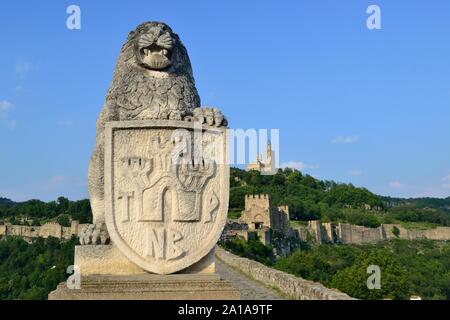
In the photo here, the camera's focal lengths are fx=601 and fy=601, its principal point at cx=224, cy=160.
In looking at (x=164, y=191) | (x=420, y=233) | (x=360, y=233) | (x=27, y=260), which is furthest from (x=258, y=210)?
(x=164, y=191)

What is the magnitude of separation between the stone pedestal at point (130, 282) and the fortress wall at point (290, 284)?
8.85ft

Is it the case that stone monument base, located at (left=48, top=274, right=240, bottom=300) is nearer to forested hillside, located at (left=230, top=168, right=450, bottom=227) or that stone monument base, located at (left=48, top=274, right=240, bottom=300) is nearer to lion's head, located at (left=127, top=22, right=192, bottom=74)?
lion's head, located at (left=127, top=22, right=192, bottom=74)

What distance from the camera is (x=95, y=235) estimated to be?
4.73 metres

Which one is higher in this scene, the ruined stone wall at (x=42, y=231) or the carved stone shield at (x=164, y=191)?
the carved stone shield at (x=164, y=191)

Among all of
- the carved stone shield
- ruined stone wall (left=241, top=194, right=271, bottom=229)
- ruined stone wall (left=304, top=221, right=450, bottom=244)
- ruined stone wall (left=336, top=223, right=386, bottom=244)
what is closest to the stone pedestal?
the carved stone shield

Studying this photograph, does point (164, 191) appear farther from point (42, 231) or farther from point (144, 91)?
point (42, 231)

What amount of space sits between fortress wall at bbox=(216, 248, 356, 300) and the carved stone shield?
2834mm

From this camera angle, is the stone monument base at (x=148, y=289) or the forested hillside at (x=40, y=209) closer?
the stone monument base at (x=148, y=289)

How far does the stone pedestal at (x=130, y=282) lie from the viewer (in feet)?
14.3

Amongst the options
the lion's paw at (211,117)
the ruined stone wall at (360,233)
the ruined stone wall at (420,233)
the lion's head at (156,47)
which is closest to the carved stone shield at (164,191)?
the lion's paw at (211,117)

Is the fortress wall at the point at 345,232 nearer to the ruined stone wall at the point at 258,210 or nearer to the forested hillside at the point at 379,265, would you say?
the forested hillside at the point at 379,265

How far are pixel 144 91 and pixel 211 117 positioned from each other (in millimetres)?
663

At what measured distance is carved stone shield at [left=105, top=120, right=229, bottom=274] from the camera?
14.7ft

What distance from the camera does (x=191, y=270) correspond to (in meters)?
4.65
